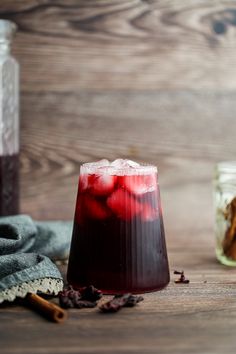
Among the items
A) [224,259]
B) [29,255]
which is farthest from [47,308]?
[224,259]

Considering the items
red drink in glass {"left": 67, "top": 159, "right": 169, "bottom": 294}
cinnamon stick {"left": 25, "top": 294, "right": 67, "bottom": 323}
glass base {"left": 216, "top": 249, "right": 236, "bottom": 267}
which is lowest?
glass base {"left": 216, "top": 249, "right": 236, "bottom": 267}

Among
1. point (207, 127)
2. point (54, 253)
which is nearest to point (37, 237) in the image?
point (54, 253)

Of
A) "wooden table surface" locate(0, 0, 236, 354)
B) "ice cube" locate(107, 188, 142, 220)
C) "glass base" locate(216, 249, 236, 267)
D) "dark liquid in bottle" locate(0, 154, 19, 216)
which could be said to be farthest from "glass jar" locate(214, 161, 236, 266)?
"dark liquid in bottle" locate(0, 154, 19, 216)

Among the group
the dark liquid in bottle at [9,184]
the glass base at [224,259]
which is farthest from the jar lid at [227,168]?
the dark liquid in bottle at [9,184]

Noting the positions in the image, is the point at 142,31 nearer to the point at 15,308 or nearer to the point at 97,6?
the point at 97,6

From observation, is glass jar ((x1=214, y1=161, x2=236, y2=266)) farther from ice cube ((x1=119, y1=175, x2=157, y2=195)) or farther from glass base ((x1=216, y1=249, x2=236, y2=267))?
ice cube ((x1=119, y1=175, x2=157, y2=195))

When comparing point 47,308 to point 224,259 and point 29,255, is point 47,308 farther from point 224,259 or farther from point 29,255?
point 224,259
